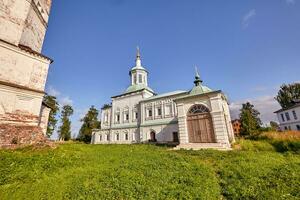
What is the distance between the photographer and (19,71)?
12.3m

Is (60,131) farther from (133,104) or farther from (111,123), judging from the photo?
(133,104)

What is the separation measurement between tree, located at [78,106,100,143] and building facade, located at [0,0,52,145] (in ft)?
92.9

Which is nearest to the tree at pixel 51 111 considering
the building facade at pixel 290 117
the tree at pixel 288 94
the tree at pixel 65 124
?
the tree at pixel 65 124

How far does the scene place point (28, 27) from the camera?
14.8 meters

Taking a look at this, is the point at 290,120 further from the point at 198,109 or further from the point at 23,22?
the point at 23,22

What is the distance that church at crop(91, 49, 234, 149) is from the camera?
51.6ft

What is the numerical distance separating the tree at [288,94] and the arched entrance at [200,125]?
42.7m

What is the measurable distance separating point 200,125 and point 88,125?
3362 centimetres

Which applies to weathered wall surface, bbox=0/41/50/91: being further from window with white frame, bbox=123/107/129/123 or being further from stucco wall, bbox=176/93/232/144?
window with white frame, bbox=123/107/129/123

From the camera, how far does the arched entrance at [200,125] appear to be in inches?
621

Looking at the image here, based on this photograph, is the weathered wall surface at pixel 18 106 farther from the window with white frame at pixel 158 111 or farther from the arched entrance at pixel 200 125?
the window with white frame at pixel 158 111

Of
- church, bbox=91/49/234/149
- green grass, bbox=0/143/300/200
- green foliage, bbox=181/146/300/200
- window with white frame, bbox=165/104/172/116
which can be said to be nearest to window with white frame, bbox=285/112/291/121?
church, bbox=91/49/234/149

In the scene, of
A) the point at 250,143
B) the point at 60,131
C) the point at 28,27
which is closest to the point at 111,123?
the point at 60,131

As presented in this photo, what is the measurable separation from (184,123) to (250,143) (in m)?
6.72
